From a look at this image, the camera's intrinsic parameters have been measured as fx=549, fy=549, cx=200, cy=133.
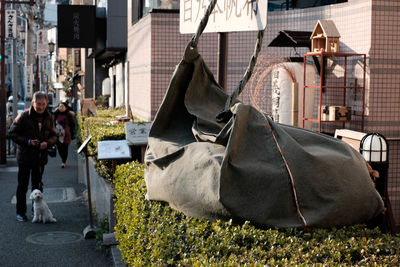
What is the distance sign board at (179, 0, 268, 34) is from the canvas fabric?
0.74m

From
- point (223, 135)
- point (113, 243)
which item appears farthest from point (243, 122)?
point (113, 243)

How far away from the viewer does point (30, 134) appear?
8.89m

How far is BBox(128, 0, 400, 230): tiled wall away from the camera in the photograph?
26.2 ft

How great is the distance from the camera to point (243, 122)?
9.80 ft

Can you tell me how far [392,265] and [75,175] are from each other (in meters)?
12.4

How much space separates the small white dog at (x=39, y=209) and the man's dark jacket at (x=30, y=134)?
0.61m

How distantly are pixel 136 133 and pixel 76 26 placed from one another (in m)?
15.5

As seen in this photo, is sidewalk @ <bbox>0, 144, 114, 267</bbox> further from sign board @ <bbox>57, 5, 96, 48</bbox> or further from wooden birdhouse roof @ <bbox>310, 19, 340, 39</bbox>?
sign board @ <bbox>57, 5, 96, 48</bbox>

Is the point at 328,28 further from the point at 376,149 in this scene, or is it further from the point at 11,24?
the point at 11,24

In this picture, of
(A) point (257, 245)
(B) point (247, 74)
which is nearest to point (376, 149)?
(B) point (247, 74)

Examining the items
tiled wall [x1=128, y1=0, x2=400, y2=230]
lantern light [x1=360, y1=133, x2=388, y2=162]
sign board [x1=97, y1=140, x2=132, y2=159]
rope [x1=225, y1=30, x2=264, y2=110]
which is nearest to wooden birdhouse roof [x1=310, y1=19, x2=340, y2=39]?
tiled wall [x1=128, y1=0, x2=400, y2=230]

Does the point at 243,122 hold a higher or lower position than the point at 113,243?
higher

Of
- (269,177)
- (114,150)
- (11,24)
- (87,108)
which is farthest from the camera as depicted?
(11,24)

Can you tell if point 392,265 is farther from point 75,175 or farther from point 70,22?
point 70,22
